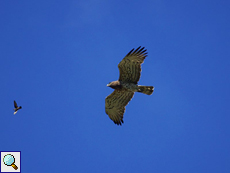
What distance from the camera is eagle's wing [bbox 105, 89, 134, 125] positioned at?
15095 mm

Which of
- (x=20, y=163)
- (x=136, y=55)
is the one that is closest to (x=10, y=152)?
(x=20, y=163)

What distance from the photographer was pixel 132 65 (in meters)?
14.3

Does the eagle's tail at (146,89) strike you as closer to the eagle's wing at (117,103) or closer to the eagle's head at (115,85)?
the eagle's wing at (117,103)

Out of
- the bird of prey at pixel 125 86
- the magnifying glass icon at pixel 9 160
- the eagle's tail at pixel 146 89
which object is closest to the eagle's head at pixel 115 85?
the bird of prey at pixel 125 86

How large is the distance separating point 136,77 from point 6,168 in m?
8.09

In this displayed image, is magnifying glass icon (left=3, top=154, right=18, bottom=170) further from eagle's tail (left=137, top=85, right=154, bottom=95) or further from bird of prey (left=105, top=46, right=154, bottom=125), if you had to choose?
eagle's tail (left=137, top=85, right=154, bottom=95)

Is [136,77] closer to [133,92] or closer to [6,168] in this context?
[133,92]

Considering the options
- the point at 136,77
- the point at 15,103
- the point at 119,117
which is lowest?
the point at 119,117

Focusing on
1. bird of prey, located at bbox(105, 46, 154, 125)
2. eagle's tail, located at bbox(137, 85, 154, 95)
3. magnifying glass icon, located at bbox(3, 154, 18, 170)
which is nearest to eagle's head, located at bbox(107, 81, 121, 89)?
bird of prey, located at bbox(105, 46, 154, 125)

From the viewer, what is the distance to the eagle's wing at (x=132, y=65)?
14.2 meters

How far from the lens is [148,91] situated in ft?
48.4

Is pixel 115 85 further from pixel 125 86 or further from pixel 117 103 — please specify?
pixel 117 103

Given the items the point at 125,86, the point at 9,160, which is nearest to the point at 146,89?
the point at 125,86

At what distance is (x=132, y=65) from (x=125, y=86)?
99 centimetres
